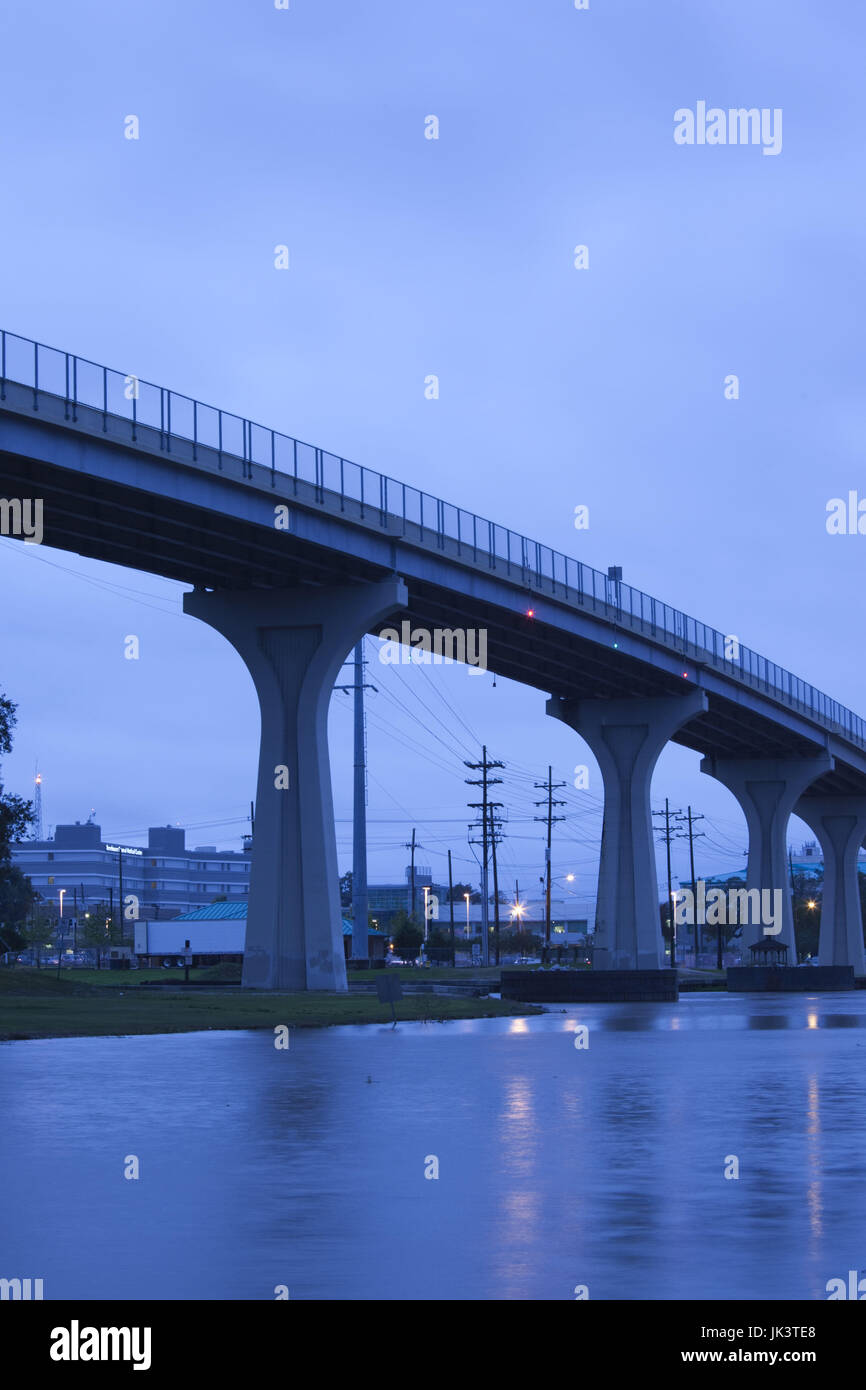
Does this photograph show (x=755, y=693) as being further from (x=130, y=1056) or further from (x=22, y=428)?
(x=130, y=1056)

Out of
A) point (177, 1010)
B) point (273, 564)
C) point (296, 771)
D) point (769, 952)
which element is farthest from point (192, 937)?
point (177, 1010)

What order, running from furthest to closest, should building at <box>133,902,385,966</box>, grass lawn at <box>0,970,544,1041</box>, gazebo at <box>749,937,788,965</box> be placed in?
1. building at <box>133,902,385,966</box>
2. gazebo at <box>749,937,788,965</box>
3. grass lawn at <box>0,970,544,1041</box>

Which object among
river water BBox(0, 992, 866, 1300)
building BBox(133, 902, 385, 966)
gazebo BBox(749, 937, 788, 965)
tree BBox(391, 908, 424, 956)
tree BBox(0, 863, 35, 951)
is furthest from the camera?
tree BBox(391, 908, 424, 956)

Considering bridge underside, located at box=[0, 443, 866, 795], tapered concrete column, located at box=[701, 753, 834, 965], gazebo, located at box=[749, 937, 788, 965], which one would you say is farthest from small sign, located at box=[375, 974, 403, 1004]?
tapered concrete column, located at box=[701, 753, 834, 965]

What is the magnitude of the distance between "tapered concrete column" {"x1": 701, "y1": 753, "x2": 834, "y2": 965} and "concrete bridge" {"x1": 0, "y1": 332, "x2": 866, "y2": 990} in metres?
21.8

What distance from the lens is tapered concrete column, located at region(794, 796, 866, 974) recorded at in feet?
434

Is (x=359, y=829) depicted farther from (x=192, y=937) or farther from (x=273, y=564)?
(x=273, y=564)

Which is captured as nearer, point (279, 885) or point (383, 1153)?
point (383, 1153)

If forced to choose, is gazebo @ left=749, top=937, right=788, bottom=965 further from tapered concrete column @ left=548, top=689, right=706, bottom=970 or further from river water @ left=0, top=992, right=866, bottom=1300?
river water @ left=0, top=992, right=866, bottom=1300

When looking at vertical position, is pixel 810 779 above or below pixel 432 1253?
above

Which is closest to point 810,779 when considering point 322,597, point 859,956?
point 859,956
